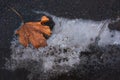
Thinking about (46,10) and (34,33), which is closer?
(34,33)

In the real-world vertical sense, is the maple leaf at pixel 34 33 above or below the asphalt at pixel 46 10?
below

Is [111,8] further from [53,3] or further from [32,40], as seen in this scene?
[32,40]

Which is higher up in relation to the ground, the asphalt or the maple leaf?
the asphalt

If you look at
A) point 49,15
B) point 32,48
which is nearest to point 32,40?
point 32,48
